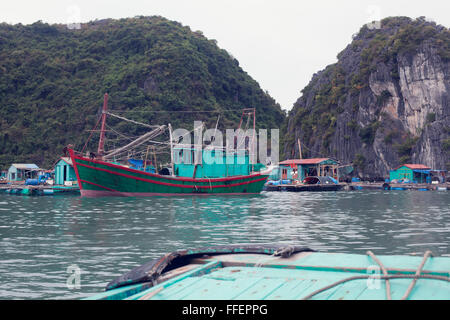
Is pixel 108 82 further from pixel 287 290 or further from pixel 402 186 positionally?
pixel 287 290

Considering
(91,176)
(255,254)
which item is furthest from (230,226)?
(91,176)

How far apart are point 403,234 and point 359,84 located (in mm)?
72886

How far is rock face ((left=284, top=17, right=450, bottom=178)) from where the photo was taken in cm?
7481

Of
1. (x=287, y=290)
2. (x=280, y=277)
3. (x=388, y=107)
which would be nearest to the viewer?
(x=287, y=290)

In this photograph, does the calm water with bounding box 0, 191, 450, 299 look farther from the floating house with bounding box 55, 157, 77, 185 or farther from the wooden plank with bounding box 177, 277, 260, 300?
the floating house with bounding box 55, 157, 77, 185

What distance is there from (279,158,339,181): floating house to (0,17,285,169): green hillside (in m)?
23.3

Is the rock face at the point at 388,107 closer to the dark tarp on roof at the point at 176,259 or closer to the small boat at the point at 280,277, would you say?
the dark tarp on roof at the point at 176,259

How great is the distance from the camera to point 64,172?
50.3 m

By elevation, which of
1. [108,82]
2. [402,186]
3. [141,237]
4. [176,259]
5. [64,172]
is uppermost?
[108,82]

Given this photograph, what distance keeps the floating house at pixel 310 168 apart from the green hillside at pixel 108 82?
76.6ft

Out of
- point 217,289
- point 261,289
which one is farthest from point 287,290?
point 217,289

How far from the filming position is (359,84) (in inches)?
3364

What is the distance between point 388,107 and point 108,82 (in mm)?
51117

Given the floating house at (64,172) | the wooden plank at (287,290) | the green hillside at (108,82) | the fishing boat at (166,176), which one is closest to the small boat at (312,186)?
the fishing boat at (166,176)
